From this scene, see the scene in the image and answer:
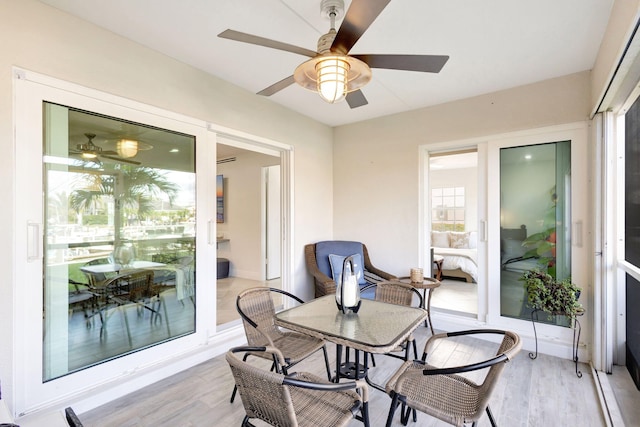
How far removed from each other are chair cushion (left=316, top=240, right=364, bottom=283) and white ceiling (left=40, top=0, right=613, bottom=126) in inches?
80.1

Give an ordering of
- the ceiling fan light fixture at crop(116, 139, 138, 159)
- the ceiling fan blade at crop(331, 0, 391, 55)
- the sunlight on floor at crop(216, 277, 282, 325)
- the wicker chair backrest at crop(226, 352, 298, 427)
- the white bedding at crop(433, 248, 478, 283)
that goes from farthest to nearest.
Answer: the white bedding at crop(433, 248, 478, 283) < the sunlight on floor at crop(216, 277, 282, 325) < the ceiling fan light fixture at crop(116, 139, 138, 159) < the ceiling fan blade at crop(331, 0, 391, 55) < the wicker chair backrest at crop(226, 352, 298, 427)

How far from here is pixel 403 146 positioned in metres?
3.95

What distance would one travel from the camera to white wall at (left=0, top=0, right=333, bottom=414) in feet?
5.98

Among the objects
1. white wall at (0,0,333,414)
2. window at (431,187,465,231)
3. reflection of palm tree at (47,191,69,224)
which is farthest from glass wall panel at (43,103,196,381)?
window at (431,187,465,231)

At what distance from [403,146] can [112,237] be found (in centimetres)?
328

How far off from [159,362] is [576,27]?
4.09m

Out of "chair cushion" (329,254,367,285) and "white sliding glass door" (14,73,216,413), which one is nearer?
"white sliding glass door" (14,73,216,413)

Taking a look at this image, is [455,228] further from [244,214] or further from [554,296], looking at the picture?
[554,296]

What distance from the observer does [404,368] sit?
5.83ft

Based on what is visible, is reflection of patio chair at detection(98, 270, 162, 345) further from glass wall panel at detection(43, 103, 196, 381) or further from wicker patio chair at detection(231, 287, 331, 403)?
wicker patio chair at detection(231, 287, 331, 403)

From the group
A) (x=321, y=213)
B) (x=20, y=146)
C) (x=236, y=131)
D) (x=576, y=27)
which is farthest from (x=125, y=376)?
(x=576, y=27)

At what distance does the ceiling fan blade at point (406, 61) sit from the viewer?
1627mm

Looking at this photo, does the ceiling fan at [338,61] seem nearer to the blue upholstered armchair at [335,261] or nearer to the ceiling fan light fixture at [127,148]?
the ceiling fan light fixture at [127,148]

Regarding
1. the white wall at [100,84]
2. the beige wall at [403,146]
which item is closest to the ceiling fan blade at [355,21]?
the white wall at [100,84]
